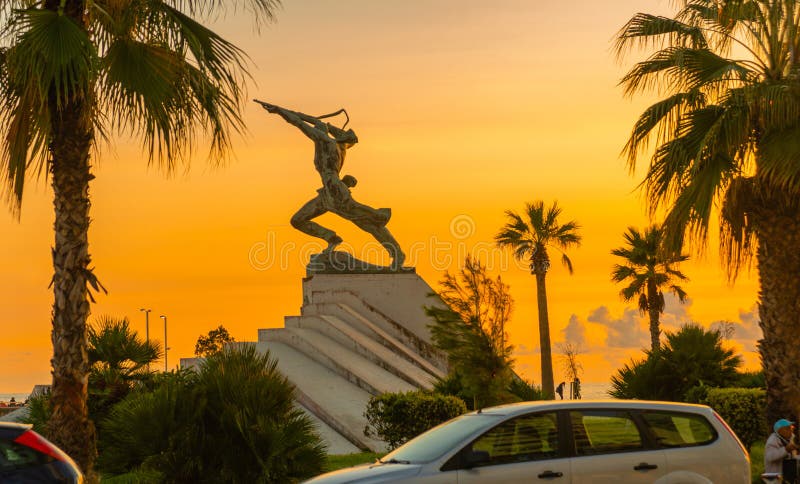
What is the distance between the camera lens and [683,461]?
10156 millimetres

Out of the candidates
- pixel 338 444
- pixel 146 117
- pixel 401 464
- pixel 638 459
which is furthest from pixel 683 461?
pixel 338 444

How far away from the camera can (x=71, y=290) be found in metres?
13.0

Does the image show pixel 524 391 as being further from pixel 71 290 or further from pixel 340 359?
pixel 71 290

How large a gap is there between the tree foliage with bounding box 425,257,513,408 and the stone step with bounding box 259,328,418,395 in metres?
4.59

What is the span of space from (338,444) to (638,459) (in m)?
12.8

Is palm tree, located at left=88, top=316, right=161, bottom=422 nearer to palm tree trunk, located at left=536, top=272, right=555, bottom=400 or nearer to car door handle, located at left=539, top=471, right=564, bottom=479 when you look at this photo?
car door handle, located at left=539, top=471, right=564, bottom=479

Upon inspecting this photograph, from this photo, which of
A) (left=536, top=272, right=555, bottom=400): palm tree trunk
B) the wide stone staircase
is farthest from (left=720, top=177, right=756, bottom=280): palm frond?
(left=536, top=272, right=555, bottom=400): palm tree trunk

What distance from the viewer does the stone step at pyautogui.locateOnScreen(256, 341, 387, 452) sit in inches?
894

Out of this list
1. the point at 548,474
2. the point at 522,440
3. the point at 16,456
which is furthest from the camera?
the point at 522,440

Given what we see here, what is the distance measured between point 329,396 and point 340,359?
252cm

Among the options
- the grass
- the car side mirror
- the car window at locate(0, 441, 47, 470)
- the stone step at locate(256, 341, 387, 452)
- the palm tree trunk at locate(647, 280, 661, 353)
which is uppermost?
the palm tree trunk at locate(647, 280, 661, 353)

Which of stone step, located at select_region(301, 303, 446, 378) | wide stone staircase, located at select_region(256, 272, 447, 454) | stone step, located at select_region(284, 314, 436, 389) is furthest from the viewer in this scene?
stone step, located at select_region(301, 303, 446, 378)

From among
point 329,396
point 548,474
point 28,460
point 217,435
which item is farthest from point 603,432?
point 329,396

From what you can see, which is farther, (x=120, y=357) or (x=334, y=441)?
(x=334, y=441)
